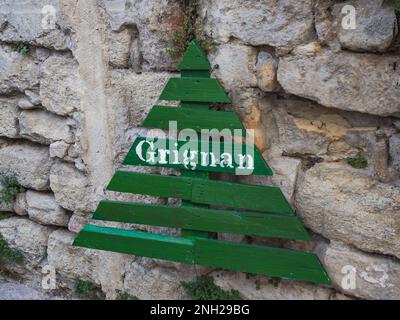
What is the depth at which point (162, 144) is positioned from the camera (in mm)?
2566

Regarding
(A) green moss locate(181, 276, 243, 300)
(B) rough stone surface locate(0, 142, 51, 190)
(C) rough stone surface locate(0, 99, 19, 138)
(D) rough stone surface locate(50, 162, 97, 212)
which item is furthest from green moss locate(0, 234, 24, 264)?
(A) green moss locate(181, 276, 243, 300)

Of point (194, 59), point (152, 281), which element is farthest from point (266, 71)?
point (152, 281)

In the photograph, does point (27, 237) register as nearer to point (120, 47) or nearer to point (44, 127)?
point (44, 127)

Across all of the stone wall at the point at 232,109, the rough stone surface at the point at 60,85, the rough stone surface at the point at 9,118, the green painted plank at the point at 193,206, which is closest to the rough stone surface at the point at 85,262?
the stone wall at the point at 232,109

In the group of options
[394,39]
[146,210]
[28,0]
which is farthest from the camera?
[28,0]

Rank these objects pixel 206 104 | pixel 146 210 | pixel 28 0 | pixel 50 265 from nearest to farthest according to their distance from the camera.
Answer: pixel 206 104, pixel 146 210, pixel 28 0, pixel 50 265

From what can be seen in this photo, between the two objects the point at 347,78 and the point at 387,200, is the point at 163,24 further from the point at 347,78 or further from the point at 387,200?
the point at 387,200

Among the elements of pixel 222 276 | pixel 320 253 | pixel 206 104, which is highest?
pixel 206 104

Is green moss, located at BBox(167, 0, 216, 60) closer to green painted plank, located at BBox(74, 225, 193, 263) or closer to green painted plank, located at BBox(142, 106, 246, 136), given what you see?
green painted plank, located at BBox(142, 106, 246, 136)

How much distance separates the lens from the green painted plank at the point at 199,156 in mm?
2416

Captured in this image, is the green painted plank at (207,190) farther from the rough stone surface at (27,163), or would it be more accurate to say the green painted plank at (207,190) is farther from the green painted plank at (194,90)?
the rough stone surface at (27,163)

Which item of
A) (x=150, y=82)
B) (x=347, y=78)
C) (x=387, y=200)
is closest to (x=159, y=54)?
(x=150, y=82)

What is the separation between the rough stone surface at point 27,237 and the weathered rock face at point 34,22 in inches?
45.8

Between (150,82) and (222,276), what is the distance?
1101 mm
